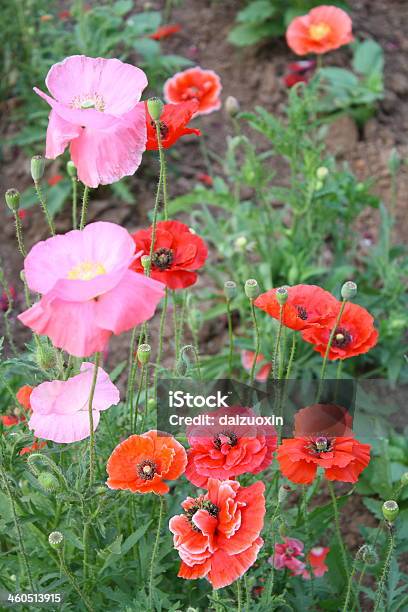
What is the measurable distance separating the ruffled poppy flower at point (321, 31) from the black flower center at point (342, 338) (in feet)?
4.76

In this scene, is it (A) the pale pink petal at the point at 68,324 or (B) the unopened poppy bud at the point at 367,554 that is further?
(B) the unopened poppy bud at the point at 367,554

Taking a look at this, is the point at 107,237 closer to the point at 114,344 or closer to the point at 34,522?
the point at 34,522

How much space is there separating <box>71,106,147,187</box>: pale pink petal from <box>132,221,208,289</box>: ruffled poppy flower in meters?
0.29

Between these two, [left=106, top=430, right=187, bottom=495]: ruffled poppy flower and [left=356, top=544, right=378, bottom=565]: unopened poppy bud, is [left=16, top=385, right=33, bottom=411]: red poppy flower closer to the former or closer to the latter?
[left=106, top=430, right=187, bottom=495]: ruffled poppy flower

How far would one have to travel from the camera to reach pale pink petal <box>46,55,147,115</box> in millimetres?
1267

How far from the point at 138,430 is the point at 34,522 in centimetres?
24

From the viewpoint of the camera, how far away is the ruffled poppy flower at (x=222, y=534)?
3.81ft

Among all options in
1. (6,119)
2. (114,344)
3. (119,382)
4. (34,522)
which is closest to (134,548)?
(34,522)

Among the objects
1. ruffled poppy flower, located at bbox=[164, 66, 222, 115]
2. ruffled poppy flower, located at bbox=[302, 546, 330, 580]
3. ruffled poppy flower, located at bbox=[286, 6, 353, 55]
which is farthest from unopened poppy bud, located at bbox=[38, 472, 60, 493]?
ruffled poppy flower, located at bbox=[286, 6, 353, 55]

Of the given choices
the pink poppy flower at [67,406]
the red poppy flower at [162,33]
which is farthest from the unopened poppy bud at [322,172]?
the red poppy flower at [162,33]

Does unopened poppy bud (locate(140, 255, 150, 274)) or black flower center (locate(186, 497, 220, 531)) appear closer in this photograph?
black flower center (locate(186, 497, 220, 531))

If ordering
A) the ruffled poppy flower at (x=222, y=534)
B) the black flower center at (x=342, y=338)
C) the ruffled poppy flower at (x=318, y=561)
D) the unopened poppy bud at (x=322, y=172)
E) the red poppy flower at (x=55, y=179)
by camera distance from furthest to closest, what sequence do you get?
1. the red poppy flower at (x=55, y=179)
2. the unopened poppy bud at (x=322, y=172)
3. the ruffled poppy flower at (x=318, y=561)
4. the black flower center at (x=342, y=338)
5. the ruffled poppy flower at (x=222, y=534)

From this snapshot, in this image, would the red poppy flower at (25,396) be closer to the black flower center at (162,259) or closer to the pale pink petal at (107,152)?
the black flower center at (162,259)

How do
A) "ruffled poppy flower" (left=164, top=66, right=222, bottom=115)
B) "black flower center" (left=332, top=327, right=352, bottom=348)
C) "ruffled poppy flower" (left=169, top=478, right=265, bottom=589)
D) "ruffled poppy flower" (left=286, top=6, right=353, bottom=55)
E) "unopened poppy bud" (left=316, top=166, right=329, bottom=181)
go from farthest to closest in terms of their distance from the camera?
"ruffled poppy flower" (left=286, top=6, right=353, bottom=55)
"ruffled poppy flower" (left=164, top=66, right=222, bottom=115)
"unopened poppy bud" (left=316, top=166, right=329, bottom=181)
"black flower center" (left=332, top=327, right=352, bottom=348)
"ruffled poppy flower" (left=169, top=478, right=265, bottom=589)
